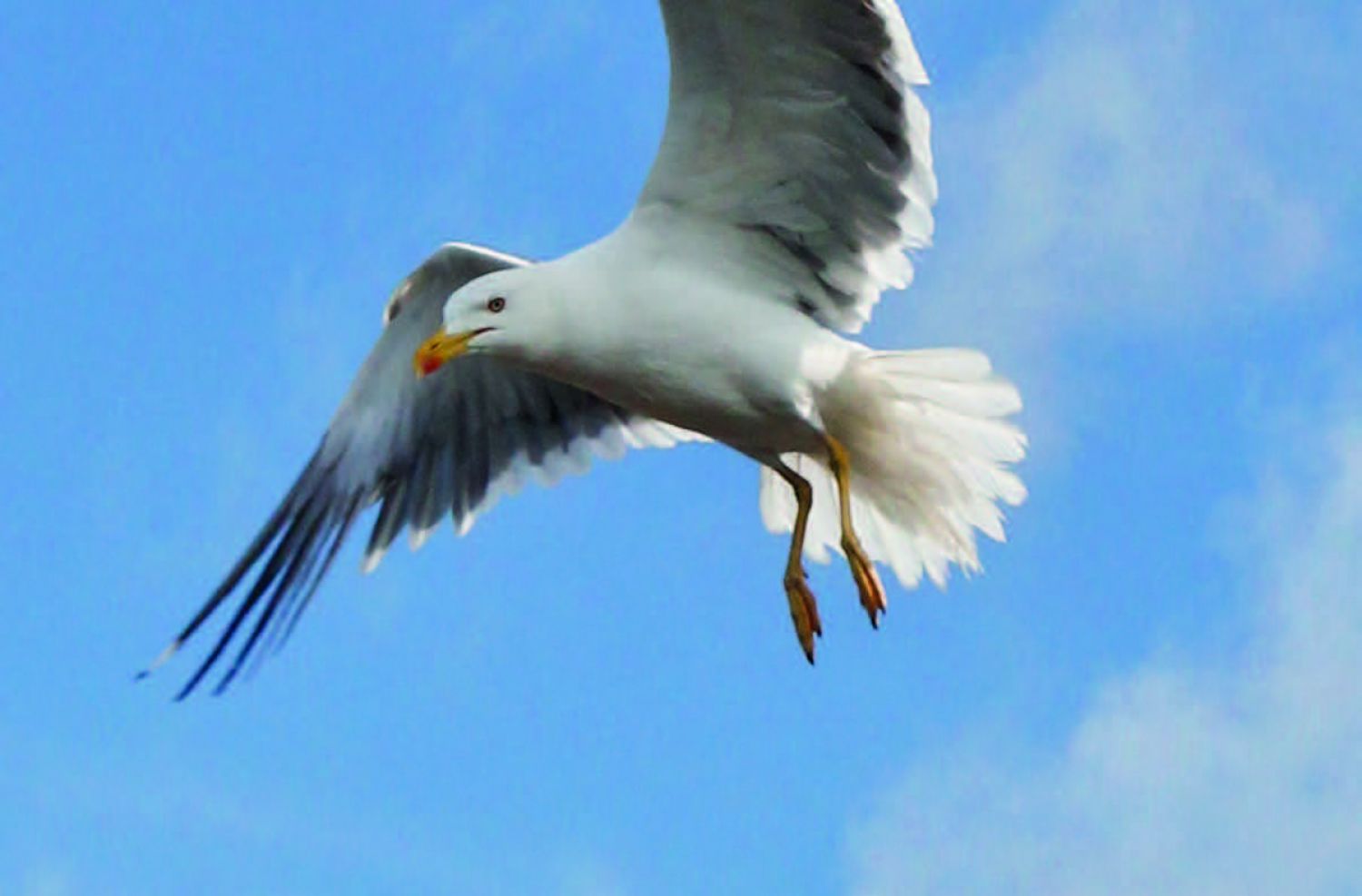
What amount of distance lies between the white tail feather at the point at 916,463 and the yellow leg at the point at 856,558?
0.13 metres

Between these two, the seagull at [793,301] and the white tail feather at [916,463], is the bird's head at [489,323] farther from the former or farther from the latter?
the white tail feather at [916,463]

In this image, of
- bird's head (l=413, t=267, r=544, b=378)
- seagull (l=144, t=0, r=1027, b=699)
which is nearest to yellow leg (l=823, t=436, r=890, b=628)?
seagull (l=144, t=0, r=1027, b=699)

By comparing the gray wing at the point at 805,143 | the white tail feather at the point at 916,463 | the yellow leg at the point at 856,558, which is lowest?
the yellow leg at the point at 856,558

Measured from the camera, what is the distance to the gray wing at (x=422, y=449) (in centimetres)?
880

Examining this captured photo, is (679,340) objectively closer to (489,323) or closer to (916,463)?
(489,323)

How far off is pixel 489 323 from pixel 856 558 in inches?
52.9

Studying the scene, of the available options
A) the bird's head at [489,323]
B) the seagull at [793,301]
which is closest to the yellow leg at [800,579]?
the seagull at [793,301]

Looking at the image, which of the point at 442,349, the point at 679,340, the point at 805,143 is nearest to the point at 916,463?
the point at 679,340

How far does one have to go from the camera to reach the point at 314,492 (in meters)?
8.98

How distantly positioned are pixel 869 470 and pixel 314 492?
7.31ft

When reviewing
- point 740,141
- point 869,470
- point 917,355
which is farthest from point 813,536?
point 740,141

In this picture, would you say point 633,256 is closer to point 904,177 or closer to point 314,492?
point 904,177

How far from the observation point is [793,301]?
7.65 meters

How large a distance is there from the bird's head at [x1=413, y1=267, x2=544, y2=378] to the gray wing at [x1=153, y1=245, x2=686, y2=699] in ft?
4.45
